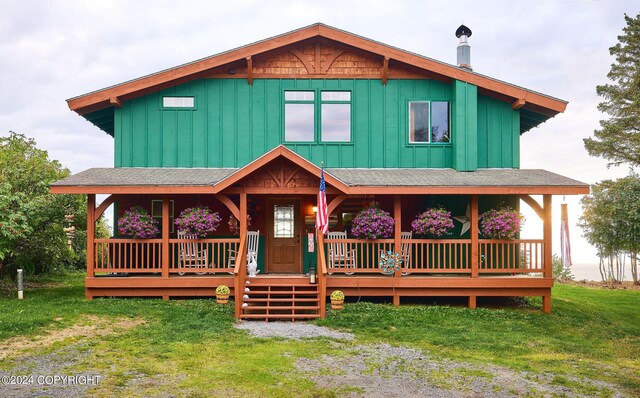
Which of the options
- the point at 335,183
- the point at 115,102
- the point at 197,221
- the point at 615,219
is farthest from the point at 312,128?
the point at 615,219

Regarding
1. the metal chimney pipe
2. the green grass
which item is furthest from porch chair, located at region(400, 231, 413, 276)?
the metal chimney pipe

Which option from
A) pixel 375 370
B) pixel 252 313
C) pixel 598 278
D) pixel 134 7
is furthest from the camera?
pixel 598 278

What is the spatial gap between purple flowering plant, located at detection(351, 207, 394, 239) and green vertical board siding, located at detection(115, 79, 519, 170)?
209 centimetres

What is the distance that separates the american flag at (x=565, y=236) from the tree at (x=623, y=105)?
485 inches

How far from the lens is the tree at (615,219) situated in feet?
65.9

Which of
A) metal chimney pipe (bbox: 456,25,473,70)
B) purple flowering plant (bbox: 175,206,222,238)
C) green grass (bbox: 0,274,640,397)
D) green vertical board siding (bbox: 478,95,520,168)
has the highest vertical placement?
metal chimney pipe (bbox: 456,25,473,70)

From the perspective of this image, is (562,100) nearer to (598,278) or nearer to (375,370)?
(375,370)

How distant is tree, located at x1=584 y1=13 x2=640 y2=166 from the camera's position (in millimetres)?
21719

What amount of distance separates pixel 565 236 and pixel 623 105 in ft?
44.8

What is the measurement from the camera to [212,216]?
12.7m

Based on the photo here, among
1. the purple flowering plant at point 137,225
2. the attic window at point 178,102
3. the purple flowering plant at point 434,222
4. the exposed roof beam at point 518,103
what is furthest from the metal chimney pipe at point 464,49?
the purple flowering plant at point 137,225

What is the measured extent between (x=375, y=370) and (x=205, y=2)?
821 inches

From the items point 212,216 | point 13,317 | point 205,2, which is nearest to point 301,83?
point 212,216

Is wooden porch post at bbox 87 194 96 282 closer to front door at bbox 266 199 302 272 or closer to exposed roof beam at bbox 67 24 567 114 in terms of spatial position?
exposed roof beam at bbox 67 24 567 114
